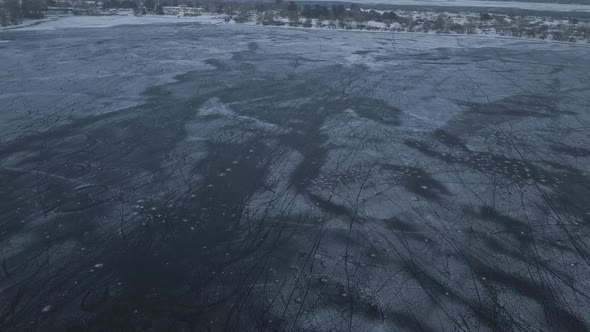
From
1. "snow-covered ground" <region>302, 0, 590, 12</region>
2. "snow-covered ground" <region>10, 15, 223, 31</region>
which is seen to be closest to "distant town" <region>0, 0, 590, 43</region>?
"snow-covered ground" <region>10, 15, 223, 31</region>

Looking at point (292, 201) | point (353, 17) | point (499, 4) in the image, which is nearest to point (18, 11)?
point (353, 17)

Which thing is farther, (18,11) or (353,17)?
(353,17)

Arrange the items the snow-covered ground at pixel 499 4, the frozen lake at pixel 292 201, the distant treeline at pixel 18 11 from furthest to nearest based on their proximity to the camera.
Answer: the snow-covered ground at pixel 499 4 → the distant treeline at pixel 18 11 → the frozen lake at pixel 292 201

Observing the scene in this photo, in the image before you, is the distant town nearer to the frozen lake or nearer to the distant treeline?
the distant treeline

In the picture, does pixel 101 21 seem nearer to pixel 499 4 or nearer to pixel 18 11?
pixel 18 11

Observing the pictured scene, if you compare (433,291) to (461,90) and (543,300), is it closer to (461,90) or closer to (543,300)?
(543,300)

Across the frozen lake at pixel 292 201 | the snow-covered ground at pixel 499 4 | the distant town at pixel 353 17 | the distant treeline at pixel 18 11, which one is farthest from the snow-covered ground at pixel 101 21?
the snow-covered ground at pixel 499 4

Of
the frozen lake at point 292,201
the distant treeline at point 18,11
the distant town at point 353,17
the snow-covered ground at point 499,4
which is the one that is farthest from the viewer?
the snow-covered ground at point 499,4

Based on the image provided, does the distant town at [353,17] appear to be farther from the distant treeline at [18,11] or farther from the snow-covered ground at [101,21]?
the snow-covered ground at [101,21]
